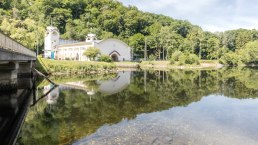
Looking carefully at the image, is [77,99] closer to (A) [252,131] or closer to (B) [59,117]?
(B) [59,117]

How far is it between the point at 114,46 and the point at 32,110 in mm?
75620

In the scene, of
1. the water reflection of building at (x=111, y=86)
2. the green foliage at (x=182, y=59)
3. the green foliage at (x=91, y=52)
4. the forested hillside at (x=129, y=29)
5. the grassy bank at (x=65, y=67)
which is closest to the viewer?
the water reflection of building at (x=111, y=86)

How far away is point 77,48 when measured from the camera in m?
91.9

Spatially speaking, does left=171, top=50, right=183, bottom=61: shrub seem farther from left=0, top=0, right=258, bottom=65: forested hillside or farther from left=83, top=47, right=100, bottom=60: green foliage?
left=83, top=47, right=100, bottom=60: green foliage

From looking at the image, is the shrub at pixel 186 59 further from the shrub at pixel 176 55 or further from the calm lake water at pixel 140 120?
the calm lake water at pixel 140 120

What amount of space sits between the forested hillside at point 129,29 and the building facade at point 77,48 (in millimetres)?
6383

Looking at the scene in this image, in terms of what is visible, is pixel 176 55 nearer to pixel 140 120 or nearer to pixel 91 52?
pixel 91 52

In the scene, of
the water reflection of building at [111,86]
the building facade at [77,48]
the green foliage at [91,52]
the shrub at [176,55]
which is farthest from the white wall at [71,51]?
the water reflection of building at [111,86]

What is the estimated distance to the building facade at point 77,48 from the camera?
90938 millimetres

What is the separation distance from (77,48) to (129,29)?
1946 inches

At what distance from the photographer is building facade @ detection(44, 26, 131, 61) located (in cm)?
9094

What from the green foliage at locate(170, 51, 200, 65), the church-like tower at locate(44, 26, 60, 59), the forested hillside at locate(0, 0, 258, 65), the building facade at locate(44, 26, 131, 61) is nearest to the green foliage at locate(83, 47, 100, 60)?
the building facade at locate(44, 26, 131, 61)

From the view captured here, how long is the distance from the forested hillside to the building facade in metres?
6.38

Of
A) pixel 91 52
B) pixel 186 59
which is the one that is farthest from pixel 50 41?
pixel 186 59
